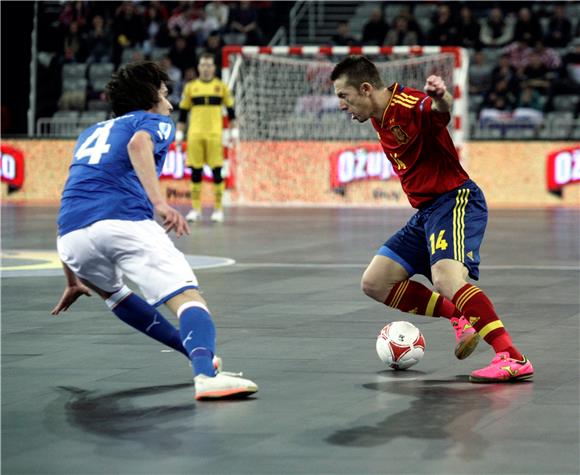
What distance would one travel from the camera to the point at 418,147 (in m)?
7.50

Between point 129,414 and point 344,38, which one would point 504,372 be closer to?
point 129,414

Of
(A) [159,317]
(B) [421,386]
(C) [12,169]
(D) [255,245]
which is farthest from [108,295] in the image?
(C) [12,169]

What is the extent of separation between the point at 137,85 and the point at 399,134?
5.03 feet

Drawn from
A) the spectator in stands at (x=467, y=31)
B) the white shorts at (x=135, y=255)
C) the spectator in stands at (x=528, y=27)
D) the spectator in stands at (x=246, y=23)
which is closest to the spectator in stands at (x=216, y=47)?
the spectator in stands at (x=246, y=23)

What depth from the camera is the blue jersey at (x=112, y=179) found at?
21.9 feet

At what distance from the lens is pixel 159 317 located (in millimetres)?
7094

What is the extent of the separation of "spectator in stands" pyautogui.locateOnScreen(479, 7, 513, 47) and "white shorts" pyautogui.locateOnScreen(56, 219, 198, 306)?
2161cm

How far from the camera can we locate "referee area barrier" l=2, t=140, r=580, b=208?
2466 cm

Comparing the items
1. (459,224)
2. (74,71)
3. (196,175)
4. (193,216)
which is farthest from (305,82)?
(459,224)

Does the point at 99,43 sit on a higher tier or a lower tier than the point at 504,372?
higher

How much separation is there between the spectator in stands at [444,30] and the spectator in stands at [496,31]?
702 millimetres

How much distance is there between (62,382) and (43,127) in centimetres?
Answer: 2070

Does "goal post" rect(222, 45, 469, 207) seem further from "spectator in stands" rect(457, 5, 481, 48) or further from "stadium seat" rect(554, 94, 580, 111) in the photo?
"stadium seat" rect(554, 94, 580, 111)

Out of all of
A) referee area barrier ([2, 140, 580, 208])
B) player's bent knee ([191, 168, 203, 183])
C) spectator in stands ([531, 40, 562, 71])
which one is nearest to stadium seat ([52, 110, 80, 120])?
referee area barrier ([2, 140, 580, 208])
